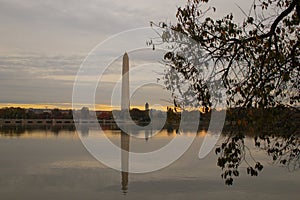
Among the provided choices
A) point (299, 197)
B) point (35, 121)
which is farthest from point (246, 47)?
point (35, 121)

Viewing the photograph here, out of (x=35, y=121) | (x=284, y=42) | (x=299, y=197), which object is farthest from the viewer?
(x=35, y=121)

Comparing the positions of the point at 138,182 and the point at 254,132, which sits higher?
the point at 254,132

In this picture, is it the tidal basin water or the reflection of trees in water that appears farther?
the tidal basin water

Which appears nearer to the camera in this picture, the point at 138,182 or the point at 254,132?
the point at 254,132

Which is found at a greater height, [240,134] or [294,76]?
[294,76]

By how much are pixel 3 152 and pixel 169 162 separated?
9.82 meters

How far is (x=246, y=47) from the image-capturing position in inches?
183

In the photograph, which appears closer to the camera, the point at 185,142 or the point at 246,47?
the point at 246,47

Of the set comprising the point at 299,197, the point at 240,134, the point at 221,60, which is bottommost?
the point at 299,197

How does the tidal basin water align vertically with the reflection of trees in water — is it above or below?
below

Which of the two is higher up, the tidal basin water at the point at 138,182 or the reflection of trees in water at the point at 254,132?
the reflection of trees in water at the point at 254,132

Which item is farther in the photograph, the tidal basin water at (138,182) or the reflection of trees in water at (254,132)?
A: the tidal basin water at (138,182)

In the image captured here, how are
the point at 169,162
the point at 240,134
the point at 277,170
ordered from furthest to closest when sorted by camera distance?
the point at 169,162 → the point at 277,170 → the point at 240,134

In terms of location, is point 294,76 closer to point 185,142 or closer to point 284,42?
point 284,42
